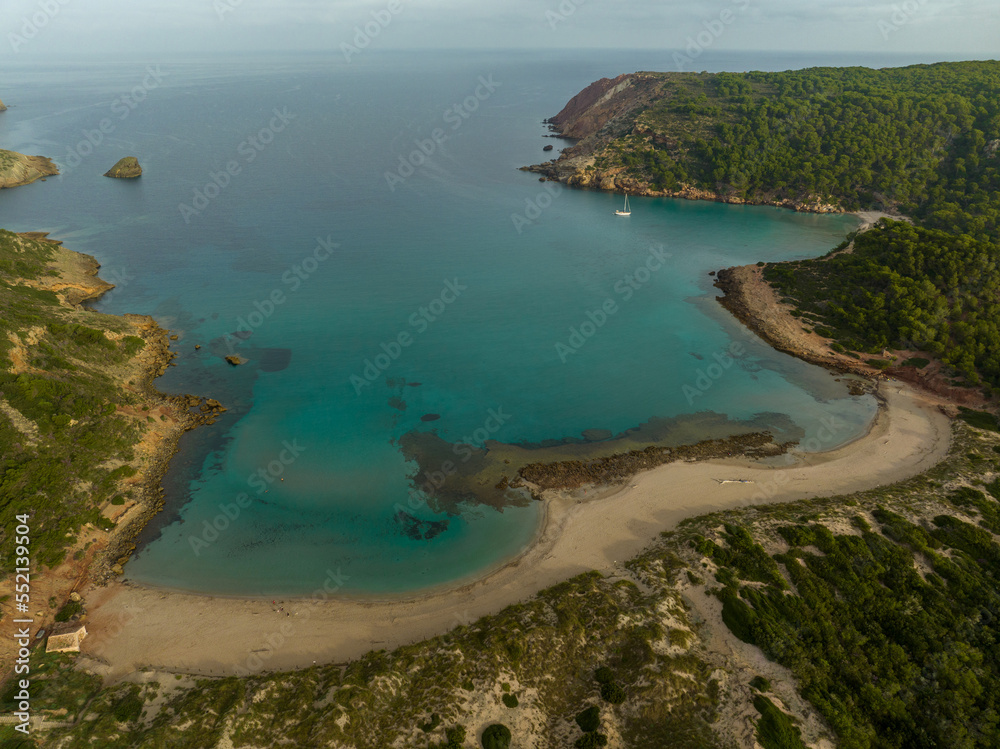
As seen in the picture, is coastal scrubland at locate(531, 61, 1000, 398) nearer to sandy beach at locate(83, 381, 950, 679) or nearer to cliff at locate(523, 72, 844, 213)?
cliff at locate(523, 72, 844, 213)

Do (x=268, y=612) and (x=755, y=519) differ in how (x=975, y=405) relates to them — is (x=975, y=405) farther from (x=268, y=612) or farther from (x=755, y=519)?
(x=268, y=612)

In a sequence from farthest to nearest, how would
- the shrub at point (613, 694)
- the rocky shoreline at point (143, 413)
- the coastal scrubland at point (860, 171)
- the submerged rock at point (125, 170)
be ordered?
the submerged rock at point (125, 170) < the coastal scrubland at point (860, 171) < the rocky shoreline at point (143, 413) < the shrub at point (613, 694)

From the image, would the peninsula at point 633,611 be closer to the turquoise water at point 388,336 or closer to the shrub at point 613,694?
the shrub at point 613,694

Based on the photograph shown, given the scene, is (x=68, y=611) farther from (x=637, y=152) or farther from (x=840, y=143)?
(x=840, y=143)

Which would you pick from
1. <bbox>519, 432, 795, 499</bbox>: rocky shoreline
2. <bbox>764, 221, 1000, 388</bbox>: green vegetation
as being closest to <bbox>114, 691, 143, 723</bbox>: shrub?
<bbox>519, 432, 795, 499</bbox>: rocky shoreline

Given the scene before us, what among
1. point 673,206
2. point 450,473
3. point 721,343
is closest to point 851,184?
point 673,206

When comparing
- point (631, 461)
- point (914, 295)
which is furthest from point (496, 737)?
point (914, 295)

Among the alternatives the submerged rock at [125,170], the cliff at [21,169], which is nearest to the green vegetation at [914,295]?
the submerged rock at [125,170]
